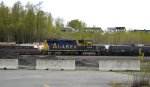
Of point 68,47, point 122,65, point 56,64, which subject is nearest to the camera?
point 122,65

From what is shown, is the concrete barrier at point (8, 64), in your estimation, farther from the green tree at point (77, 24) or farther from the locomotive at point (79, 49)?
the green tree at point (77, 24)

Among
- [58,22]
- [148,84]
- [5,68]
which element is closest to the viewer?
[148,84]

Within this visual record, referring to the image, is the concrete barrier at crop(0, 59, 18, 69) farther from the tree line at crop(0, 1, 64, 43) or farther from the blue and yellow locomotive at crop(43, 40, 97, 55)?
the tree line at crop(0, 1, 64, 43)

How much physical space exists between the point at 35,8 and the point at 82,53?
43432 millimetres

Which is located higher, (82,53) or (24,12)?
(24,12)

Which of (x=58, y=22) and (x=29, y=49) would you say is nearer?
(x=29, y=49)

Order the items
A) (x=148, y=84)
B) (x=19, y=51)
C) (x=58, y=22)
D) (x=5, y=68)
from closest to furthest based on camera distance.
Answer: (x=148, y=84), (x=5, y=68), (x=19, y=51), (x=58, y=22)

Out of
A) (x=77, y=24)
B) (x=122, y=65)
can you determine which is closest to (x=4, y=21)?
(x=77, y=24)

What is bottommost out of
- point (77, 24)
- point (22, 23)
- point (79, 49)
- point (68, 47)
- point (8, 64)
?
point (8, 64)

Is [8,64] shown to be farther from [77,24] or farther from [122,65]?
[77,24]

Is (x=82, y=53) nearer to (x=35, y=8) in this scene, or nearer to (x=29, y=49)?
(x=29, y=49)

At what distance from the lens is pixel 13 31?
349 ft

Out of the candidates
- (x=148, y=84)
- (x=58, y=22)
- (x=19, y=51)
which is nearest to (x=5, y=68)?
(x=148, y=84)

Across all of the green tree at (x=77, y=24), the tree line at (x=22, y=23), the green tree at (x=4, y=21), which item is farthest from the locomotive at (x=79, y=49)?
the green tree at (x=77, y=24)
